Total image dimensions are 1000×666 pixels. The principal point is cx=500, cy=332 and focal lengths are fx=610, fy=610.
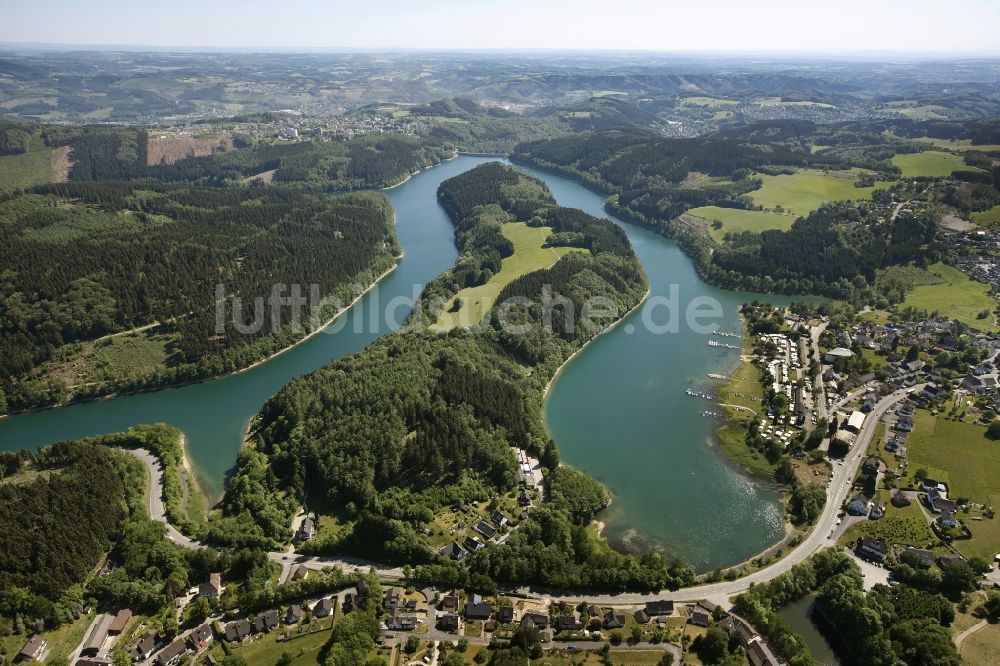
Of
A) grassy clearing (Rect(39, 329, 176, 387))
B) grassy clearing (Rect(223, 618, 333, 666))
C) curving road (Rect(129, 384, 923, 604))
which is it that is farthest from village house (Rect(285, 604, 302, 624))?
grassy clearing (Rect(39, 329, 176, 387))

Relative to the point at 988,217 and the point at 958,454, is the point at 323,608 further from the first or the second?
the point at 988,217

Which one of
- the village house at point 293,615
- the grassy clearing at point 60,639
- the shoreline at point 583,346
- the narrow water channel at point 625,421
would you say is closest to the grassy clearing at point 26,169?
the narrow water channel at point 625,421

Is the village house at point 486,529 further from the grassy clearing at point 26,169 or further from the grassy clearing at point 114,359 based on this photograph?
the grassy clearing at point 26,169

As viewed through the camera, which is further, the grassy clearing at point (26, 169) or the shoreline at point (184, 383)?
the grassy clearing at point (26, 169)

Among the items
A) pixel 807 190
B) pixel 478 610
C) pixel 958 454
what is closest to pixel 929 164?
pixel 807 190

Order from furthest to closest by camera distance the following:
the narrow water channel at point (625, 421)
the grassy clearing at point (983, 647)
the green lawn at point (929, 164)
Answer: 1. the green lawn at point (929, 164)
2. the narrow water channel at point (625, 421)
3. the grassy clearing at point (983, 647)

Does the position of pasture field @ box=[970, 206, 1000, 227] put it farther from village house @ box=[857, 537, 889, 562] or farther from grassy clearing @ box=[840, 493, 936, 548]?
village house @ box=[857, 537, 889, 562]

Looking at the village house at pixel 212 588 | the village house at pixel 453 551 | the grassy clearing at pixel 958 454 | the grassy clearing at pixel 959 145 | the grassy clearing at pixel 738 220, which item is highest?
the grassy clearing at pixel 959 145
